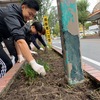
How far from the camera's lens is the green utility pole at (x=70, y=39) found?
2988mm

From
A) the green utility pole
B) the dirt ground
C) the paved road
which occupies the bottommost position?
the paved road

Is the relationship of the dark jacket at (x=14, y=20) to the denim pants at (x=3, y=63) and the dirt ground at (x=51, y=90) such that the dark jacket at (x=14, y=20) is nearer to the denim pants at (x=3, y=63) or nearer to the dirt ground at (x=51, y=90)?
the dirt ground at (x=51, y=90)

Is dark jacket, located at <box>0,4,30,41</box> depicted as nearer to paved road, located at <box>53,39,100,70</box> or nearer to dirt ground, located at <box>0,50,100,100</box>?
dirt ground, located at <box>0,50,100,100</box>

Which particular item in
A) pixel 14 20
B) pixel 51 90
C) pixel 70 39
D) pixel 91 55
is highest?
pixel 14 20

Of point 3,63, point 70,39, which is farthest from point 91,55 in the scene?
point 70,39

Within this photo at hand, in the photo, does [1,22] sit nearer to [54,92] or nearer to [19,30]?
[19,30]

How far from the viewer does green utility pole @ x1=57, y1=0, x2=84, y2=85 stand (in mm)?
2988

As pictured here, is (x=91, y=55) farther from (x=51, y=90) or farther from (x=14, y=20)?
(x=51, y=90)

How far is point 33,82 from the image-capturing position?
3.25 metres

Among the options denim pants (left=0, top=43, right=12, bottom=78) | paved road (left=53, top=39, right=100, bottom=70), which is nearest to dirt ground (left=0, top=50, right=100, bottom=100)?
denim pants (left=0, top=43, right=12, bottom=78)

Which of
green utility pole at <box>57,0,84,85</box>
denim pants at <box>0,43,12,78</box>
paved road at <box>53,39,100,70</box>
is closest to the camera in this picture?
green utility pole at <box>57,0,84,85</box>

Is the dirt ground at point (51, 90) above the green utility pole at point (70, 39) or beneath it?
beneath

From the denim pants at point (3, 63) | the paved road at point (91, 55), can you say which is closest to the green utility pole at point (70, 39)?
the denim pants at point (3, 63)

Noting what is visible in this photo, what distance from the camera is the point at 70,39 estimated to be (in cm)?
303
